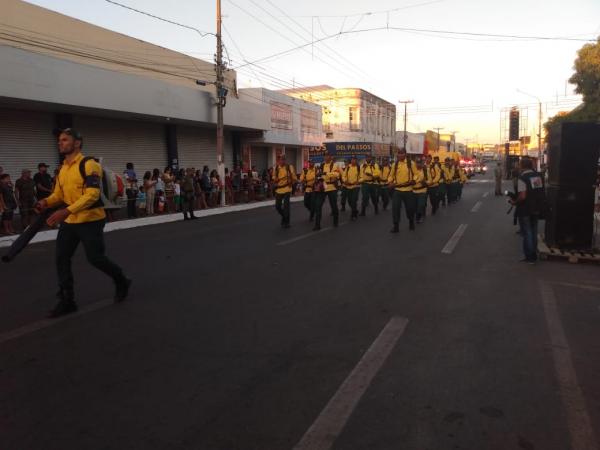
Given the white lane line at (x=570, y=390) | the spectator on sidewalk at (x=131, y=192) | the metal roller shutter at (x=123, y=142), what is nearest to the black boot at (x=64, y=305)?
the white lane line at (x=570, y=390)

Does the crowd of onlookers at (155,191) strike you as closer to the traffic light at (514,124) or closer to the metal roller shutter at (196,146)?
the metal roller shutter at (196,146)

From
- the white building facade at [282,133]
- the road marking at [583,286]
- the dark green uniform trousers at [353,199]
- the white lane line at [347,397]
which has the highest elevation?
the white building facade at [282,133]

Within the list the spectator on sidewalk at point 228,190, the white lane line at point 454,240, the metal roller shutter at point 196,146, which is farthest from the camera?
the metal roller shutter at point 196,146

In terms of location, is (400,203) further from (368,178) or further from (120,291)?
(120,291)

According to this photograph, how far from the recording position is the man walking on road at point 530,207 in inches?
313

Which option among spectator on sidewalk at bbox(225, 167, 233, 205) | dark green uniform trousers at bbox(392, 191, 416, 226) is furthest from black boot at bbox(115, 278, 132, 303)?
spectator on sidewalk at bbox(225, 167, 233, 205)

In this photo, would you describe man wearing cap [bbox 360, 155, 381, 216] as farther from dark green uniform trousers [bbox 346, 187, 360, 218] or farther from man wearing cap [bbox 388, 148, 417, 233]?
man wearing cap [bbox 388, 148, 417, 233]

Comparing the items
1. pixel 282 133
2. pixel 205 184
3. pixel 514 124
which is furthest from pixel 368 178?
pixel 514 124

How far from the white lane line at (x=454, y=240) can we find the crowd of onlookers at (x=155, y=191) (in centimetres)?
652

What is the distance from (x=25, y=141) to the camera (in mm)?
17031

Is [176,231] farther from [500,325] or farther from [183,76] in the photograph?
[183,76]

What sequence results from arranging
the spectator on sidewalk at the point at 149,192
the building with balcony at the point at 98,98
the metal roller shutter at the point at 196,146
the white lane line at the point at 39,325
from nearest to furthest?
1. the white lane line at the point at 39,325
2. the building with balcony at the point at 98,98
3. the spectator on sidewalk at the point at 149,192
4. the metal roller shutter at the point at 196,146

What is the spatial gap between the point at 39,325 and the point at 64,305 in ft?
1.30

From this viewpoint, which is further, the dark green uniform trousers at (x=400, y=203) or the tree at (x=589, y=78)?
the tree at (x=589, y=78)
